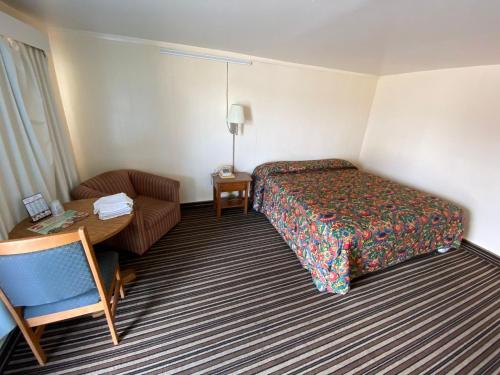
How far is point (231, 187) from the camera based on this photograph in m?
2.90

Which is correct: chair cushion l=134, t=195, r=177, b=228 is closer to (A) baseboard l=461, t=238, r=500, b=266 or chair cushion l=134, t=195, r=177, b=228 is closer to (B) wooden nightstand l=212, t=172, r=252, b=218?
(B) wooden nightstand l=212, t=172, r=252, b=218

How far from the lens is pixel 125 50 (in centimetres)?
235

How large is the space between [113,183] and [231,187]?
1405 millimetres

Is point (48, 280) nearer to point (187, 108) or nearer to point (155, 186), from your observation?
point (155, 186)

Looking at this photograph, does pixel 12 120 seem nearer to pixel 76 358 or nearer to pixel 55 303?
pixel 55 303

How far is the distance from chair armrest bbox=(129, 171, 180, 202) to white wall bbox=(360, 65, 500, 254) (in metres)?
3.48

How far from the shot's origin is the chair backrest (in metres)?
0.95

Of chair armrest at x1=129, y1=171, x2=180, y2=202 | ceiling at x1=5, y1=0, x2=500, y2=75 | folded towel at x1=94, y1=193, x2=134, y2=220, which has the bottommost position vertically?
chair armrest at x1=129, y1=171, x2=180, y2=202

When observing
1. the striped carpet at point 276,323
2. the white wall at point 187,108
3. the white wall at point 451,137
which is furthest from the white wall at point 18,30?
the white wall at point 451,137

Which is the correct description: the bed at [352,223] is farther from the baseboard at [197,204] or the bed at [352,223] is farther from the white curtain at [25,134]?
the white curtain at [25,134]

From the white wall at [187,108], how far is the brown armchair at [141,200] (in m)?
0.30

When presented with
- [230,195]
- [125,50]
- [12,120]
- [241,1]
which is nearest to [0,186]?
[12,120]

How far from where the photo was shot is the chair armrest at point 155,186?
255 centimetres

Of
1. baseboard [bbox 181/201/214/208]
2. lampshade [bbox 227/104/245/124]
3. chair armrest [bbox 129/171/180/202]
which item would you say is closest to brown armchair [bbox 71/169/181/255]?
chair armrest [bbox 129/171/180/202]
